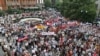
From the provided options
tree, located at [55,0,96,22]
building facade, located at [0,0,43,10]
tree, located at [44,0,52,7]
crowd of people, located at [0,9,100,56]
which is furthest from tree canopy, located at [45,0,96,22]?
tree, located at [44,0,52,7]

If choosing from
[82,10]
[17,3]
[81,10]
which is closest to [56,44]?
[81,10]

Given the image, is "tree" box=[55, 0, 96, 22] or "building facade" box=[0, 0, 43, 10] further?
"building facade" box=[0, 0, 43, 10]

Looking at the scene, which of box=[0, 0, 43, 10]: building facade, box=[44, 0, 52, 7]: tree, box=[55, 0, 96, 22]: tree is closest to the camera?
box=[55, 0, 96, 22]: tree

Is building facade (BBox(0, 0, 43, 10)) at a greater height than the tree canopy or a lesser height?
lesser

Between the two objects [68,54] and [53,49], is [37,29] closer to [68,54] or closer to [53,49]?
[53,49]

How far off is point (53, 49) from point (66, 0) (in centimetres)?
3891

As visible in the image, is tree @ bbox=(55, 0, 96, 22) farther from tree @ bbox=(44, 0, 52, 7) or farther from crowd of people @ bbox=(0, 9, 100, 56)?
tree @ bbox=(44, 0, 52, 7)

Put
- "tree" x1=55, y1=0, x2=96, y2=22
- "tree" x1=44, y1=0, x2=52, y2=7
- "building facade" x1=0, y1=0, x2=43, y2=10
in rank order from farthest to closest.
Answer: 1. "tree" x1=44, y1=0, x2=52, y2=7
2. "building facade" x1=0, y1=0, x2=43, y2=10
3. "tree" x1=55, y1=0, x2=96, y2=22

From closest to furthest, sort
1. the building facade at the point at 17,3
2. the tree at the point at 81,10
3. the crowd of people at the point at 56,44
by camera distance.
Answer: the crowd of people at the point at 56,44, the tree at the point at 81,10, the building facade at the point at 17,3

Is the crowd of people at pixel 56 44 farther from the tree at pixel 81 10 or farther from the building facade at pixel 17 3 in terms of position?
the building facade at pixel 17 3

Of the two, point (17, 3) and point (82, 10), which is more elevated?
point (82, 10)

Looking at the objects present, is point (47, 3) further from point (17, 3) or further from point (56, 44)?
point (56, 44)

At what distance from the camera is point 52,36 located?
34.3m

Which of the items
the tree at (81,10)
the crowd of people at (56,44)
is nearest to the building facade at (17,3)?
the tree at (81,10)
